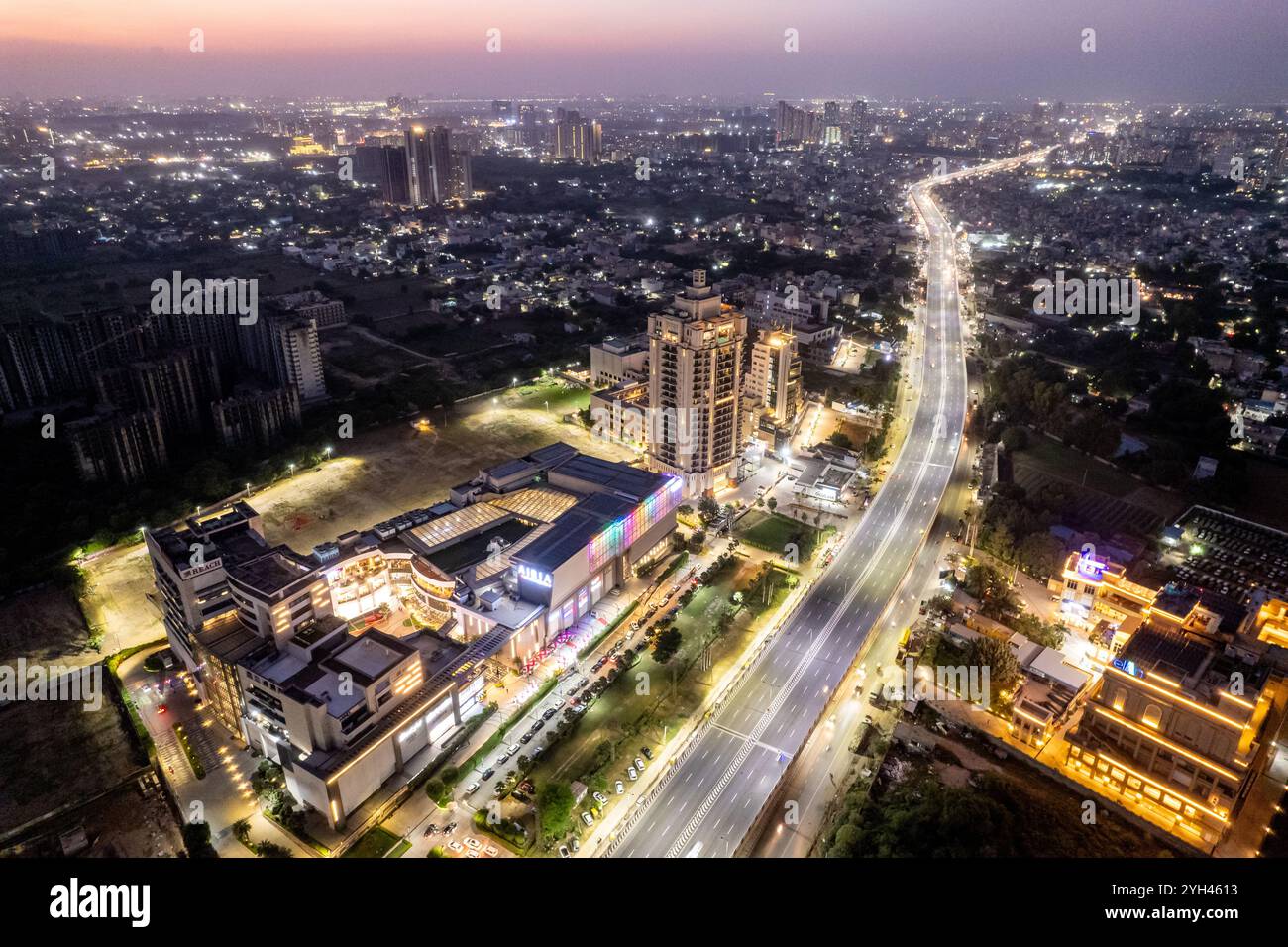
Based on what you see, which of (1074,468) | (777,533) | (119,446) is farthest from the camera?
(1074,468)

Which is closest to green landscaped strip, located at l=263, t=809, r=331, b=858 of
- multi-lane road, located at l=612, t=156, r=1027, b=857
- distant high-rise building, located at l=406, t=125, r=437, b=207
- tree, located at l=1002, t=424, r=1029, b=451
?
multi-lane road, located at l=612, t=156, r=1027, b=857

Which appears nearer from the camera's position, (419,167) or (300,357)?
(300,357)

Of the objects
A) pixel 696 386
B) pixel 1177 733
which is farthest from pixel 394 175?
pixel 1177 733

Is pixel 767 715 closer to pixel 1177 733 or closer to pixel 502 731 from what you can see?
pixel 502 731

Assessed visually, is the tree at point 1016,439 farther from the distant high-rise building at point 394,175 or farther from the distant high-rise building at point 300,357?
the distant high-rise building at point 394,175

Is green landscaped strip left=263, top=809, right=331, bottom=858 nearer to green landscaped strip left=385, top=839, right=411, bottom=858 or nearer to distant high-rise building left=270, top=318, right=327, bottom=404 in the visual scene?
green landscaped strip left=385, top=839, right=411, bottom=858

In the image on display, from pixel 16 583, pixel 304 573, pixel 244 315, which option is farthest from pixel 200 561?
pixel 244 315
